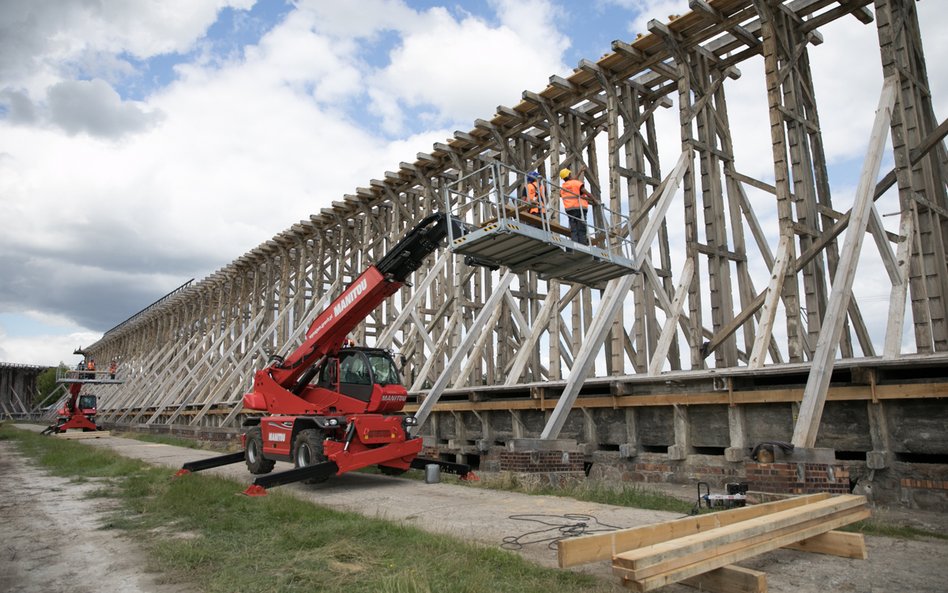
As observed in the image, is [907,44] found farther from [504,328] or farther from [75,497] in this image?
[75,497]

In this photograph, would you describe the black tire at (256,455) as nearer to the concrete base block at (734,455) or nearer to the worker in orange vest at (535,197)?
the worker in orange vest at (535,197)

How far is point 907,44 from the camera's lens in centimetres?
1067

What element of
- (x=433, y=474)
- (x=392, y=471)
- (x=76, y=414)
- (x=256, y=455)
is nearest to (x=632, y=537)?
(x=433, y=474)

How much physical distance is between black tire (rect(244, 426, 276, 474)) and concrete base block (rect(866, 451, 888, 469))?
10.2 metres

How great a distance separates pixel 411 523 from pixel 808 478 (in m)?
4.52

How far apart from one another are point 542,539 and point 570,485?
11.8 feet

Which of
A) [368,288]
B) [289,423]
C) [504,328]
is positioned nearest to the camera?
[368,288]

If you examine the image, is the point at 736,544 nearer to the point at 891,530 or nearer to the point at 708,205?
the point at 891,530

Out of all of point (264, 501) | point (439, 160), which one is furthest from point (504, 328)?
point (264, 501)

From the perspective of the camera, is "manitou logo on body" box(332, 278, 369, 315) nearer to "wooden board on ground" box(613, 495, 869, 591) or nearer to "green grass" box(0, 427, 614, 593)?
"green grass" box(0, 427, 614, 593)

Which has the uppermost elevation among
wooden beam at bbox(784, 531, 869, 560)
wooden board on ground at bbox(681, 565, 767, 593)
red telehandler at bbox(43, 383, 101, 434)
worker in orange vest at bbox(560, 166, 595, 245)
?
worker in orange vest at bbox(560, 166, 595, 245)

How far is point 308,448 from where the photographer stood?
10.8 metres

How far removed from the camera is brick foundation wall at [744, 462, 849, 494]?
7.11 meters

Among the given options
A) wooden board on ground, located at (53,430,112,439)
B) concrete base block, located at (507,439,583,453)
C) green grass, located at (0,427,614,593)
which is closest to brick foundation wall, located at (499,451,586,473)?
concrete base block, located at (507,439,583,453)
